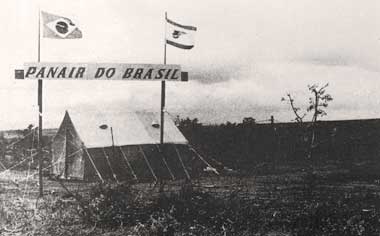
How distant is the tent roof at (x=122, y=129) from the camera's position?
17.0 metres

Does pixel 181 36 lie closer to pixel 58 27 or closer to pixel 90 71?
pixel 90 71

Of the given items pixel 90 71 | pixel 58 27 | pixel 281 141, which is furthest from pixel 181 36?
pixel 281 141

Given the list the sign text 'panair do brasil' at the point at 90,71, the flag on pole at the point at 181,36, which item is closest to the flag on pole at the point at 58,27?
the sign text 'panair do brasil' at the point at 90,71

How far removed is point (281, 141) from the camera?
24.7 meters

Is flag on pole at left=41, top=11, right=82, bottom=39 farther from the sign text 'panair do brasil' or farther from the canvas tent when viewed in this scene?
the canvas tent

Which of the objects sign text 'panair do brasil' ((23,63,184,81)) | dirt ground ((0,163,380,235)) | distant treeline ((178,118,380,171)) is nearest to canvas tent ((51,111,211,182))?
dirt ground ((0,163,380,235))

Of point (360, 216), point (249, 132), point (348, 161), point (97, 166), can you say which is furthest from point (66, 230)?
point (348, 161)

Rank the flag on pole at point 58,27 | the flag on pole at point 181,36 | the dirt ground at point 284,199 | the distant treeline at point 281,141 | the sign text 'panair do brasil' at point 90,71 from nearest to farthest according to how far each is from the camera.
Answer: the dirt ground at point 284,199 < the sign text 'panair do brasil' at point 90,71 < the flag on pole at point 58,27 < the flag on pole at point 181,36 < the distant treeline at point 281,141

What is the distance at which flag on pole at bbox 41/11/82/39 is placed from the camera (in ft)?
32.9

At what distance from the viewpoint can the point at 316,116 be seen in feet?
90.7

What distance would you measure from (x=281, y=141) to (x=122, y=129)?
404 inches

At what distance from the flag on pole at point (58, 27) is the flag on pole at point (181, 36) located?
6.68 feet

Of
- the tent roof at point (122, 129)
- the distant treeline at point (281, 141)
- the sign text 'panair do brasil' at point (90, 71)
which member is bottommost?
the distant treeline at point (281, 141)

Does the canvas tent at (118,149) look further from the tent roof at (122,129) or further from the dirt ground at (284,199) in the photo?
the dirt ground at (284,199)
